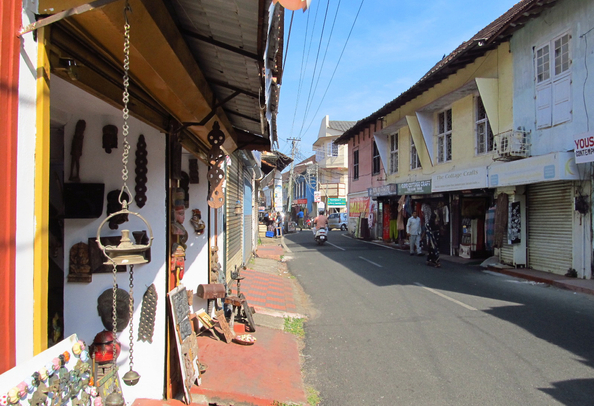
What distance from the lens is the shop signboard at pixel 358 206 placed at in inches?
1005

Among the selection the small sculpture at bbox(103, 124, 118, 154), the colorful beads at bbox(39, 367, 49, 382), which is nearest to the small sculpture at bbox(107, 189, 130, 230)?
the small sculpture at bbox(103, 124, 118, 154)

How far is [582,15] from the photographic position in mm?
9516

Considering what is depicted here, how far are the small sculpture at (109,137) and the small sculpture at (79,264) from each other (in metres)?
0.84

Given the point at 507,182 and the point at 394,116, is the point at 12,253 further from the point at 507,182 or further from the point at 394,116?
the point at 394,116

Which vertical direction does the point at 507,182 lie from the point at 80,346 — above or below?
above

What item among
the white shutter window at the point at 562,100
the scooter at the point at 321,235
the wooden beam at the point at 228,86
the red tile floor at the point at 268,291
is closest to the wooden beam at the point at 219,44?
the wooden beam at the point at 228,86

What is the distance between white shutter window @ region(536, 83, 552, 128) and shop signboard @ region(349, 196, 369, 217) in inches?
580

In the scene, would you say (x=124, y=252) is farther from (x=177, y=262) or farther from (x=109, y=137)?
(x=177, y=262)

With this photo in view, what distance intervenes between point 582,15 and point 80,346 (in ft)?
39.9

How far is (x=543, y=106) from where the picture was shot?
35.0 feet

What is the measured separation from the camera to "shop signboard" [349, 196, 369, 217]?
25.5 meters

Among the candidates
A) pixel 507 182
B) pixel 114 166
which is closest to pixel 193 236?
pixel 114 166

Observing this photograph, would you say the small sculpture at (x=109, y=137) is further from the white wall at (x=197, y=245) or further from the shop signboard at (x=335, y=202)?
the shop signboard at (x=335, y=202)

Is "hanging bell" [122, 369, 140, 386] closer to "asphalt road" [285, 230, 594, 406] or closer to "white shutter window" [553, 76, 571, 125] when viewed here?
"asphalt road" [285, 230, 594, 406]
